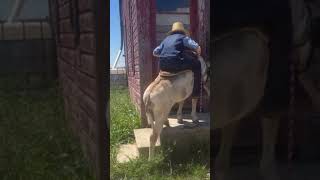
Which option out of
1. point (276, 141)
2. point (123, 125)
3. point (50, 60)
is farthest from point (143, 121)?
point (50, 60)

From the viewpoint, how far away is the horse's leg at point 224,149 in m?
1.96

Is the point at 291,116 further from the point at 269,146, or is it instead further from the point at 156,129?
the point at 156,129

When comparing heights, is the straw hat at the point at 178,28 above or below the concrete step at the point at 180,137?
above

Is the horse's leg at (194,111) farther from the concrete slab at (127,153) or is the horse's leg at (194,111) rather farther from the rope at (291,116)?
the rope at (291,116)

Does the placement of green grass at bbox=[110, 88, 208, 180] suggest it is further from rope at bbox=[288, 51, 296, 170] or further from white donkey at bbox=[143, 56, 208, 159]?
rope at bbox=[288, 51, 296, 170]

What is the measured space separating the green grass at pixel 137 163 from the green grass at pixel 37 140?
16.7 inches

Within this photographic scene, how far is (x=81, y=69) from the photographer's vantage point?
7.70 feet

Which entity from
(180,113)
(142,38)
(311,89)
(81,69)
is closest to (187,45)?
(142,38)

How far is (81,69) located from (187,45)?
0.78 meters

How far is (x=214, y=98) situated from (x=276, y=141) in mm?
384

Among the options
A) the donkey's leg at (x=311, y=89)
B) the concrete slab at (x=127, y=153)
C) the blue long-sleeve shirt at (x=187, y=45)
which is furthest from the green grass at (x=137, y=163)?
the donkey's leg at (x=311, y=89)

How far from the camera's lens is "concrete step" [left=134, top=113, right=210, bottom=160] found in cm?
186

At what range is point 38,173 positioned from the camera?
240 cm

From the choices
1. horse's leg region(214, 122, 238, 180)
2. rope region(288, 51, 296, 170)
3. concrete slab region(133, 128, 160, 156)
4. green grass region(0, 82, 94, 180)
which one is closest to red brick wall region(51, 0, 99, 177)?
green grass region(0, 82, 94, 180)
